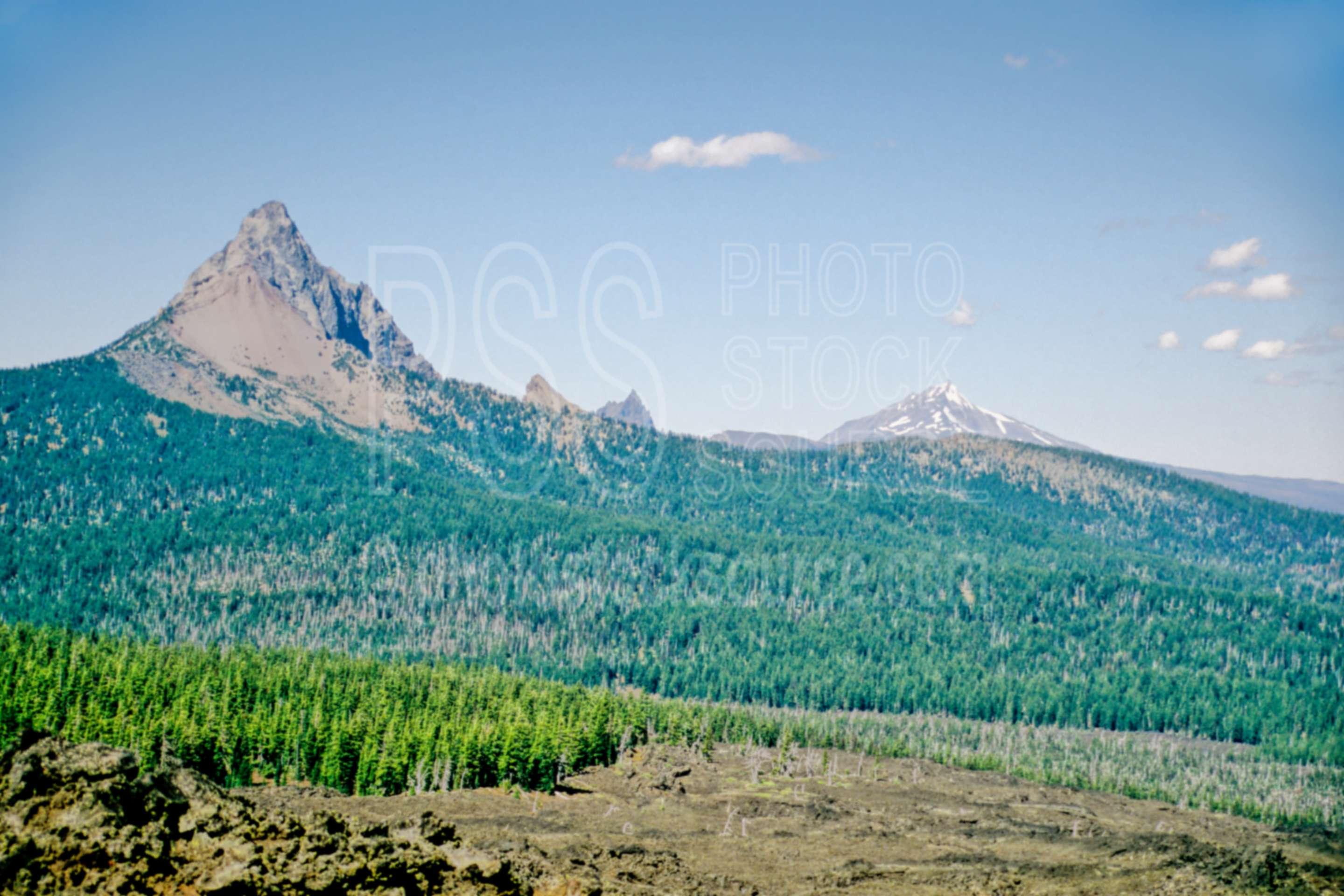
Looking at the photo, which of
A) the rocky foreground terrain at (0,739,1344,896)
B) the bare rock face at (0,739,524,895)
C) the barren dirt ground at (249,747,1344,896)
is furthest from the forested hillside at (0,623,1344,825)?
the barren dirt ground at (249,747,1344,896)

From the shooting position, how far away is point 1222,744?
190500 mm

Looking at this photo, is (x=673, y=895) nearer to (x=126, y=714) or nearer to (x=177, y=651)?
(x=126, y=714)

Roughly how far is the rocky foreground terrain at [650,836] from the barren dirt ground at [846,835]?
0.26 metres

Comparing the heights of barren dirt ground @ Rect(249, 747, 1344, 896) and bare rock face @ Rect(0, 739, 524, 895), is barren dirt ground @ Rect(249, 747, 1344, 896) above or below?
below

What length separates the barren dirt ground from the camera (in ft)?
180

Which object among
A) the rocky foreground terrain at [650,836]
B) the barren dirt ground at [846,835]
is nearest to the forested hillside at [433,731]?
the rocky foreground terrain at [650,836]

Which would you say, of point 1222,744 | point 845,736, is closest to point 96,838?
point 845,736

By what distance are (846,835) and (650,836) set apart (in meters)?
15.9

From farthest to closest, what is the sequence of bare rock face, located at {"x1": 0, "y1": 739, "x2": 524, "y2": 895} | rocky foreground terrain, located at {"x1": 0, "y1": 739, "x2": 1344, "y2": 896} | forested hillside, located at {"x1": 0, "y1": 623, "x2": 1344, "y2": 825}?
forested hillside, located at {"x1": 0, "y1": 623, "x2": 1344, "y2": 825}
rocky foreground terrain, located at {"x1": 0, "y1": 739, "x2": 1344, "y2": 896}
bare rock face, located at {"x1": 0, "y1": 739, "x2": 524, "y2": 895}

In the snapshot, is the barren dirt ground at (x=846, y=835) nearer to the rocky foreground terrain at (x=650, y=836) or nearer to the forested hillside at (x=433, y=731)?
the rocky foreground terrain at (x=650, y=836)

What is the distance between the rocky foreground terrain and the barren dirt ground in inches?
10.3

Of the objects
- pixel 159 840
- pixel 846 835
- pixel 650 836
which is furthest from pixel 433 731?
pixel 159 840

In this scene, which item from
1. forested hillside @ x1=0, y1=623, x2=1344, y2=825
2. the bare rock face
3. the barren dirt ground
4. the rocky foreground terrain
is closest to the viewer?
the bare rock face

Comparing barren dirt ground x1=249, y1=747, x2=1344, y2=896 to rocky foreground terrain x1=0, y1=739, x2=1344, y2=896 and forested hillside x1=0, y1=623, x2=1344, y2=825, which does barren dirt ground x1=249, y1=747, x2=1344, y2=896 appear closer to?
rocky foreground terrain x1=0, y1=739, x2=1344, y2=896
